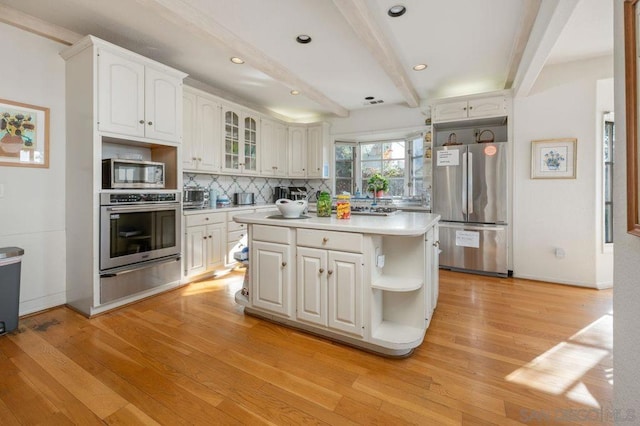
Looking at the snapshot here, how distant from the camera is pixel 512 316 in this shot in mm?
2543

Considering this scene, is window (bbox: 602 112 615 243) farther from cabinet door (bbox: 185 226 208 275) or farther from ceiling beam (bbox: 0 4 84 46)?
ceiling beam (bbox: 0 4 84 46)

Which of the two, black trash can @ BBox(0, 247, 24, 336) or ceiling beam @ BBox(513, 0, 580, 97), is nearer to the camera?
ceiling beam @ BBox(513, 0, 580, 97)

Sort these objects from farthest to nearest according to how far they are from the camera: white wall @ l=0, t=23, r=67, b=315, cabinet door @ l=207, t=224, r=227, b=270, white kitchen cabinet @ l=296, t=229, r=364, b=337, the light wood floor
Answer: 1. cabinet door @ l=207, t=224, r=227, b=270
2. white wall @ l=0, t=23, r=67, b=315
3. white kitchen cabinet @ l=296, t=229, r=364, b=337
4. the light wood floor

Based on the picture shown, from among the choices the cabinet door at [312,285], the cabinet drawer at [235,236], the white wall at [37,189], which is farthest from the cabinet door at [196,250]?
the cabinet door at [312,285]

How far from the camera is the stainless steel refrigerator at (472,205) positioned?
12.2 ft

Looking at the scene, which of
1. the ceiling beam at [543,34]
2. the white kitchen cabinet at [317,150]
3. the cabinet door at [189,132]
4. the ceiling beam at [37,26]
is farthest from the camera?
the white kitchen cabinet at [317,150]

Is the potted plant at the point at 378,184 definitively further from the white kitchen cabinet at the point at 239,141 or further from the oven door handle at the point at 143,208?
the oven door handle at the point at 143,208

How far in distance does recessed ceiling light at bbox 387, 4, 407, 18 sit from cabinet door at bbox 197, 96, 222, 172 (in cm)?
242

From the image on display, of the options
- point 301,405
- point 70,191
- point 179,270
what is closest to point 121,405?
point 301,405

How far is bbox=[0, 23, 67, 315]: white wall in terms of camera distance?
243cm

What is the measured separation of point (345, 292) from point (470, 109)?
10.7 feet

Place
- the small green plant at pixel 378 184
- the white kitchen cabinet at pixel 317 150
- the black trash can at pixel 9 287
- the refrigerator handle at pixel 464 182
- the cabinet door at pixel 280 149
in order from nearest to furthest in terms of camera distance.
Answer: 1. the black trash can at pixel 9 287
2. the refrigerator handle at pixel 464 182
3. the small green plant at pixel 378 184
4. the cabinet door at pixel 280 149
5. the white kitchen cabinet at pixel 317 150

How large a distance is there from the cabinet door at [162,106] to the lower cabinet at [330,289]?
2008mm

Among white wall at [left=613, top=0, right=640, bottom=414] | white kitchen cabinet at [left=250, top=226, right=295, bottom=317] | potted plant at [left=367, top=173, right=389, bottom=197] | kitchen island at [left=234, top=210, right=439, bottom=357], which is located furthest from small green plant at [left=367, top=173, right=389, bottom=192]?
white wall at [left=613, top=0, right=640, bottom=414]
